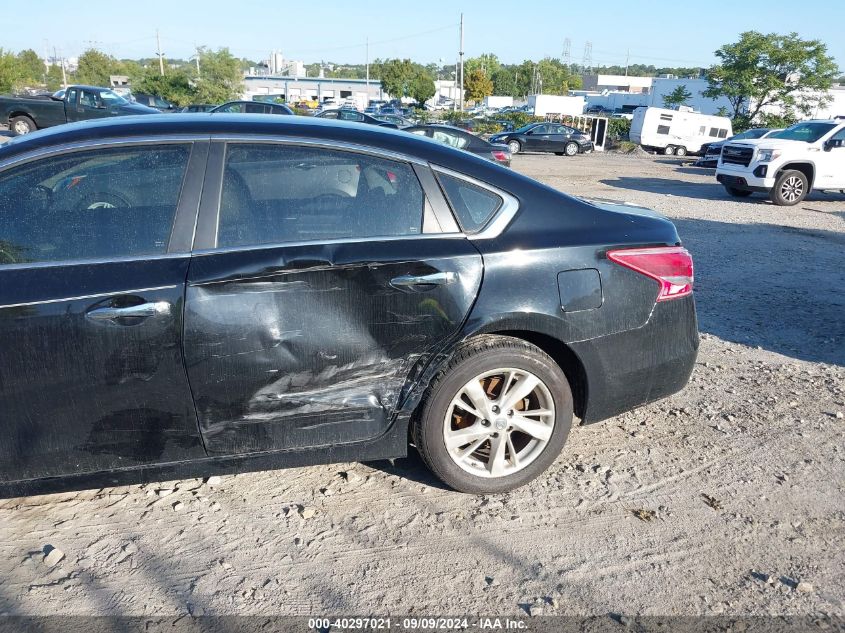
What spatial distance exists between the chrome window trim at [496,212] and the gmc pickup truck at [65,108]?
63.1 feet

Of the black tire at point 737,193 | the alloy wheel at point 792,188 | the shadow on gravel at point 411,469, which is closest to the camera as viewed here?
the shadow on gravel at point 411,469

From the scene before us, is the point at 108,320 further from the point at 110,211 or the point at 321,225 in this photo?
the point at 321,225

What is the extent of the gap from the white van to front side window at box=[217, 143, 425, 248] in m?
34.6

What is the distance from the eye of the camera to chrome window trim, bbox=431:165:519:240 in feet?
10.4

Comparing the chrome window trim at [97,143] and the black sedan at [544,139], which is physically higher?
the chrome window trim at [97,143]

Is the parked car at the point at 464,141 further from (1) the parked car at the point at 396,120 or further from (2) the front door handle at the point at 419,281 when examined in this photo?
(2) the front door handle at the point at 419,281

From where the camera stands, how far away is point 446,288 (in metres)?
3.06

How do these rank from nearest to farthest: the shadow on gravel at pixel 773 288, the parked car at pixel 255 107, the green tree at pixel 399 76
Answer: the shadow on gravel at pixel 773 288 → the parked car at pixel 255 107 → the green tree at pixel 399 76

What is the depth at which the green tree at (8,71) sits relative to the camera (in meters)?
42.7

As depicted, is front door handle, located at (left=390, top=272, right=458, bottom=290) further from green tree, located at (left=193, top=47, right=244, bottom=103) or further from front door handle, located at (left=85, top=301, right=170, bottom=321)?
green tree, located at (left=193, top=47, right=244, bottom=103)

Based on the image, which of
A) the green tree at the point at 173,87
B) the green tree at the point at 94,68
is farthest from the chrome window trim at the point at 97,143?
the green tree at the point at 94,68

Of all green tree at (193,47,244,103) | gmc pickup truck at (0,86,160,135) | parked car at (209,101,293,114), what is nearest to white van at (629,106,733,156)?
parked car at (209,101,293,114)

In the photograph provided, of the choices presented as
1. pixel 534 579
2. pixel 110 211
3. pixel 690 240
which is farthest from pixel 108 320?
pixel 690 240

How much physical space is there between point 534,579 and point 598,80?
14746 centimetres
